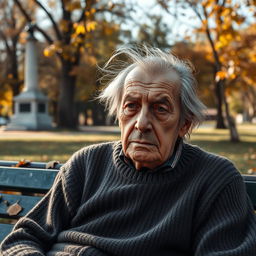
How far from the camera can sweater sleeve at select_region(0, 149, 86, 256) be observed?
2433 mm

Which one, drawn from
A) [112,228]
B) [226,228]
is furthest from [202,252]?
[112,228]

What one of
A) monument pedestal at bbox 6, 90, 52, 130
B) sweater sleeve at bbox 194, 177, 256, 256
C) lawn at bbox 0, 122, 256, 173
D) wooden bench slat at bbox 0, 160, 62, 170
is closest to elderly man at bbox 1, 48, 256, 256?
sweater sleeve at bbox 194, 177, 256, 256

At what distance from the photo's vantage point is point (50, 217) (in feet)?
Result: 8.14

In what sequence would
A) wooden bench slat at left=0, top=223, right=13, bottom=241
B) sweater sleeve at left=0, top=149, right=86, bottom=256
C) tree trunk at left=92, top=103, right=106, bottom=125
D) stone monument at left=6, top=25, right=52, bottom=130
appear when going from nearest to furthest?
sweater sleeve at left=0, top=149, right=86, bottom=256, wooden bench slat at left=0, top=223, right=13, bottom=241, stone monument at left=6, top=25, right=52, bottom=130, tree trunk at left=92, top=103, right=106, bottom=125

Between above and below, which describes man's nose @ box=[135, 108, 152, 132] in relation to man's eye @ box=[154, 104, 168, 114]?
below

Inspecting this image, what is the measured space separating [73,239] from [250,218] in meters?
0.89

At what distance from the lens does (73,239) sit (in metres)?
2.40

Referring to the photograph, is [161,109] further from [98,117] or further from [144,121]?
[98,117]

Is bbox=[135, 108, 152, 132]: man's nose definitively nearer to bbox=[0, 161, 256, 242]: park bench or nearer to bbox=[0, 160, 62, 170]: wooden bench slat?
bbox=[0, 161, 256, 242]: park bench

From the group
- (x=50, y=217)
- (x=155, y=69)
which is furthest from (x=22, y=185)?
(x=155, y=69)

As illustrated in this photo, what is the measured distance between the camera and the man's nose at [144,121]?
2273 millimetres

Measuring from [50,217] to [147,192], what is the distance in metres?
0.57

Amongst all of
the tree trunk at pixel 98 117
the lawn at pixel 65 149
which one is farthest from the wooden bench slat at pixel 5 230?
the tree trunk at pixel 98 117

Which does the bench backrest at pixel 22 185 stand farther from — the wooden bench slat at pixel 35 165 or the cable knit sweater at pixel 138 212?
the cable knit sweater at pixel 138 212
